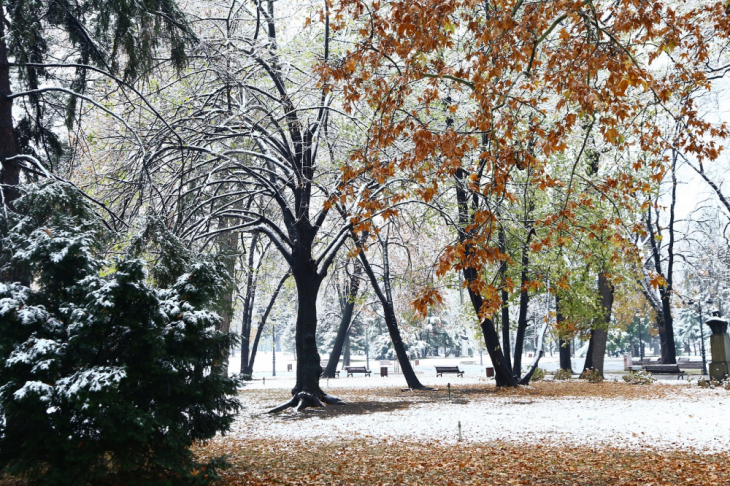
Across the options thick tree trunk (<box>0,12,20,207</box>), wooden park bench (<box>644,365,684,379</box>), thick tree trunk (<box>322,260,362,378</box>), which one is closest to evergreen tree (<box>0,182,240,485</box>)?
thick tree trunk (<box>0,12,20,207</box>)

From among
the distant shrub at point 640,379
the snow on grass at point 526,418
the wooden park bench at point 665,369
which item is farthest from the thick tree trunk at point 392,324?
the wooden park bench at point 665,369

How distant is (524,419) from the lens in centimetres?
1295

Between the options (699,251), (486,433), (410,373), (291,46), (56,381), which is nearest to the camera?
(56,381)

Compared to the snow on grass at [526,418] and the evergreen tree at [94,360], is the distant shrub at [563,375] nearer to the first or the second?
the snow on grass at [526,418]

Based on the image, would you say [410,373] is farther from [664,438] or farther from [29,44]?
[29,44]

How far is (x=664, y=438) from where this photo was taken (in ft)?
33.7

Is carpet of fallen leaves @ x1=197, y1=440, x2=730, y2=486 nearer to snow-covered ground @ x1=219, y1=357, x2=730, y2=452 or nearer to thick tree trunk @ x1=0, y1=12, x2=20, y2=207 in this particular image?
snow-covered ground @ x1=219, y1=357, x2=730, y2=452

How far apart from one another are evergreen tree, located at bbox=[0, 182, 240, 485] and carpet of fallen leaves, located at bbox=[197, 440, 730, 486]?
138 centimetres

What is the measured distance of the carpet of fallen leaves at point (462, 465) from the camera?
743cm

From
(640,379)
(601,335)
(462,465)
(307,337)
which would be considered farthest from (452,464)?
(601,335)

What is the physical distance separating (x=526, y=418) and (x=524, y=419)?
157mm

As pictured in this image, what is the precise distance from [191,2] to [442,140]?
1043 centimetres

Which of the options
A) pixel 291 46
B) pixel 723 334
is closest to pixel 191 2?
pixel 291 46

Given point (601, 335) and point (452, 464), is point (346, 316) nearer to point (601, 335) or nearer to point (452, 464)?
point (601, 335)
